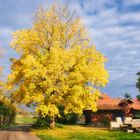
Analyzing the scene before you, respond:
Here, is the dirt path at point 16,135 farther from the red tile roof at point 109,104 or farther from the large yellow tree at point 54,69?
the red tile roof at point 109,104

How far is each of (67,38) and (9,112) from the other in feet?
96.4

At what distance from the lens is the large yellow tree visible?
53344 mm

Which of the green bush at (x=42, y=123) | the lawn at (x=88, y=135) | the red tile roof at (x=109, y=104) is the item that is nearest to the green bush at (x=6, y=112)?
the green bush at (x=42, y=123)

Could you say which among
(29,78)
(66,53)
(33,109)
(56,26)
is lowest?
(33,109)

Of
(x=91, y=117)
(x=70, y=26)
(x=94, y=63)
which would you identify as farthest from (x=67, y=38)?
(x=91, y=117)

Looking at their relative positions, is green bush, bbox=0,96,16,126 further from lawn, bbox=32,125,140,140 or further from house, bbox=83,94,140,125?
lawn, bbox=32,125,140,140

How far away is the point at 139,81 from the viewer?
6975 cm

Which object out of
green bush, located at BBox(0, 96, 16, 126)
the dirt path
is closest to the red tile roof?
green bush, located at BBox(0, 96, 16, 126)

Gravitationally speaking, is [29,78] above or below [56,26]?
below

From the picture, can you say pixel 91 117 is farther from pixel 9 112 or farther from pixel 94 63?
pixel 94 63

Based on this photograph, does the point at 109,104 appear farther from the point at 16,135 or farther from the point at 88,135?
the point at 16,135

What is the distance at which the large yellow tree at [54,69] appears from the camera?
53344mm

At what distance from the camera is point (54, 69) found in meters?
53.6

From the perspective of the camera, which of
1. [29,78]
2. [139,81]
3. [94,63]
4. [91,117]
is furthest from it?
[91,117]
